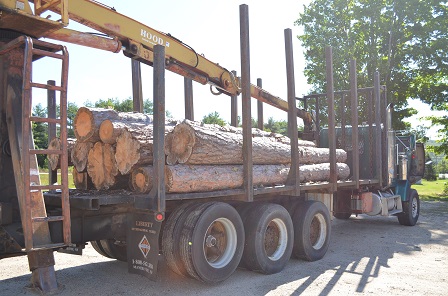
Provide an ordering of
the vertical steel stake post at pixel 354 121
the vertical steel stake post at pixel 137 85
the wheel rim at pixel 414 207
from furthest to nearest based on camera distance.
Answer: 1. the wheel rim at pixel 414 207
2. the vertical steel stake post at pixel 354 121
3. the vertical steel stake post at pixel 137 85

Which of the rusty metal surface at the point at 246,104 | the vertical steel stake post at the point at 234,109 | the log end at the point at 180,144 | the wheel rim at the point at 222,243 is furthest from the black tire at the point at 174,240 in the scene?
the vertical steel stake post at the point at 234,109

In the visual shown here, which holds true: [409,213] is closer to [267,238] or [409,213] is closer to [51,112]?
[267,238]

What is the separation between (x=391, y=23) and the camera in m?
23.3

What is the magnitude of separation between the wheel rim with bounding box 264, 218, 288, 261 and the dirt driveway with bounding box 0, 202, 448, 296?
340mm

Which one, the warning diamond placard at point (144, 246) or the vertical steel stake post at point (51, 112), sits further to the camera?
the vertical steel stake post at point (51, 112)

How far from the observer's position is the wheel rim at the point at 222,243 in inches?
231

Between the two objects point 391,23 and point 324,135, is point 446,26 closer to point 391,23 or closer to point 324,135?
point 391,23

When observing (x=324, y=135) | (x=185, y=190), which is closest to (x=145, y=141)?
(x=185, y=190)

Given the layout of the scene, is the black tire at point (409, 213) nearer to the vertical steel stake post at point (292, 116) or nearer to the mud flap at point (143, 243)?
the vertical steel stake post at point (292, 116)

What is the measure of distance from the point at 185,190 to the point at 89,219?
1.20 metres

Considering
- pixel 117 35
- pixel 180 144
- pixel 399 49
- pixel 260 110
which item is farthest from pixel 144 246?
pixel 399 49

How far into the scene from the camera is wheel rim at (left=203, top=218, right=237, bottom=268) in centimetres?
587

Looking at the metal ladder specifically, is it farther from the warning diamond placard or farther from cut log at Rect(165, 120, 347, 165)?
cut log at Rect(165, 120, 347, 165)

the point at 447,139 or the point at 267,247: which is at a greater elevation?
the point at 447,139
